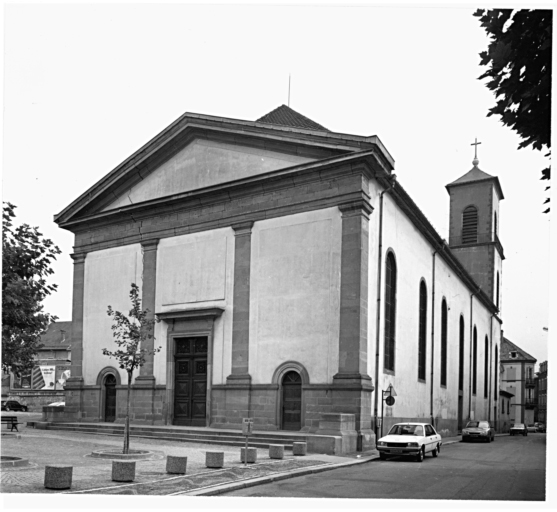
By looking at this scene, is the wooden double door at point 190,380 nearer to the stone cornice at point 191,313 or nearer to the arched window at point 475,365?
the stone cornice at point 191,313

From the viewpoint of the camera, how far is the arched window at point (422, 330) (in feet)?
107

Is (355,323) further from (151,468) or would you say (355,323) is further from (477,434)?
(477,434)

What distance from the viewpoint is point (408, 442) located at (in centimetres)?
2045

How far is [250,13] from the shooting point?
13.5 metres

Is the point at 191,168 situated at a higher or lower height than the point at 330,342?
higher

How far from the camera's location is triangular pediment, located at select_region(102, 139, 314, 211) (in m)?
26.5

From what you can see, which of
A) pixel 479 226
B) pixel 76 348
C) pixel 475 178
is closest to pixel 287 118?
pixel 76 348

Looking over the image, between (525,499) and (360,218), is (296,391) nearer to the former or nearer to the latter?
(360,218)

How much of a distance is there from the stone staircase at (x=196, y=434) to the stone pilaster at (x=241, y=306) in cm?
214

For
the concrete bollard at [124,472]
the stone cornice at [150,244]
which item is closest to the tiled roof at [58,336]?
the stone cornice at [150,244]

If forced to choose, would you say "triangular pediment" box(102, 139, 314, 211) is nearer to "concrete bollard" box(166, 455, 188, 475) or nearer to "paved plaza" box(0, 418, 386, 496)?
"paved plaza" box(0, 418, 386, 496)

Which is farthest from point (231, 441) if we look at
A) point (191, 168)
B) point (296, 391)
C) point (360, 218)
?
point (191, 168)

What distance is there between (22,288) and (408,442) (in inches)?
457

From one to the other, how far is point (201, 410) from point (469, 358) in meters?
23.2
